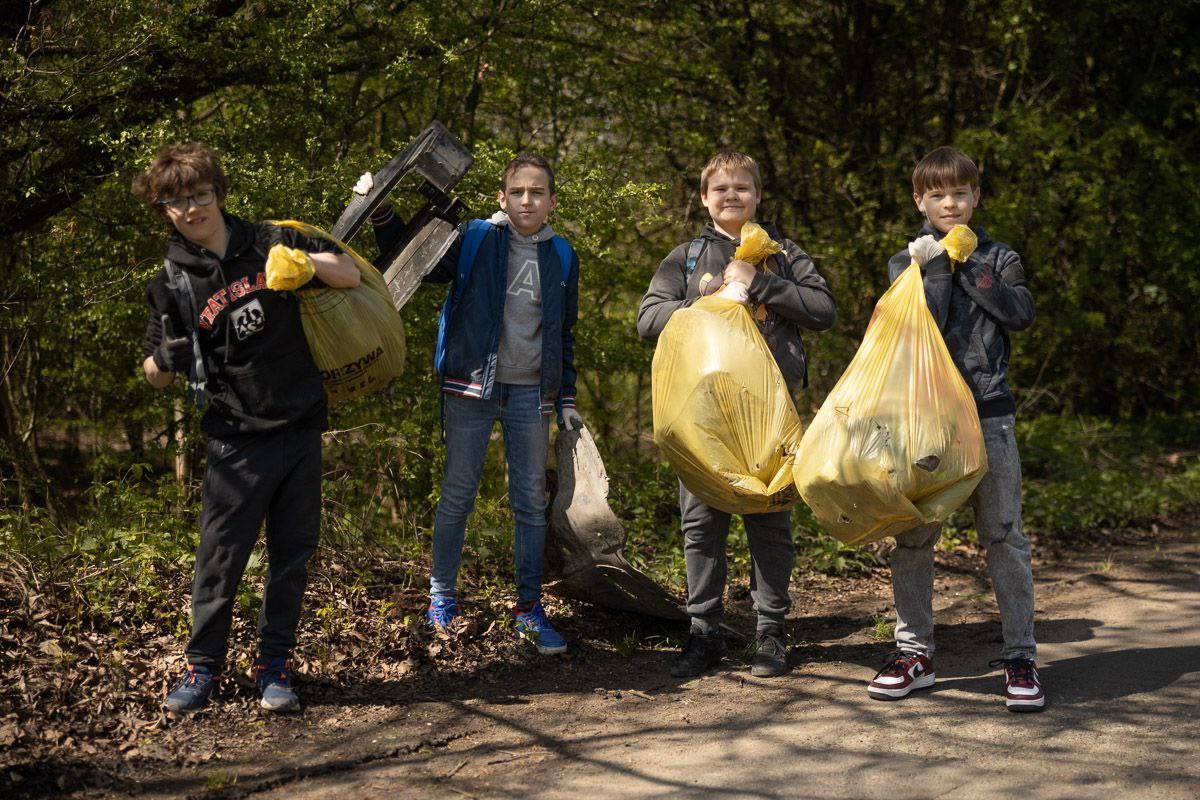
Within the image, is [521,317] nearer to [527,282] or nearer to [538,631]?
[527,282]

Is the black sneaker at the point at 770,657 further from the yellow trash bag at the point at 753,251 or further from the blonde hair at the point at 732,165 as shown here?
the blonde hair at the point at 732,165

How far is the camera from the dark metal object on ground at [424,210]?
→ 3785 mm

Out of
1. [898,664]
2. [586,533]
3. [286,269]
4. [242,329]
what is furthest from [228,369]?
[898,664]

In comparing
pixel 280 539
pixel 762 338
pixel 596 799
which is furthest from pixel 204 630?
pixel 762 338

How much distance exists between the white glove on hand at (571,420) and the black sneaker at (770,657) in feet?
3.32

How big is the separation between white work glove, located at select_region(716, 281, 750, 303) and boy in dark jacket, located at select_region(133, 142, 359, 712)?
123cm

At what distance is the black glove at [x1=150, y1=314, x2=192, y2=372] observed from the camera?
11.0 ft

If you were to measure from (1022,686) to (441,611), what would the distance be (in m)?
1.99

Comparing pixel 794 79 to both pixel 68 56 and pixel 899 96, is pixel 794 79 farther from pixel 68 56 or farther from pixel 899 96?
pixel 68 56

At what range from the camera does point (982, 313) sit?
367 centimetres

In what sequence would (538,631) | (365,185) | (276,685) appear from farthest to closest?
1. (538,631)
2. (365,185)
3. (276,685)

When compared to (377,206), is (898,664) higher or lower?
lower

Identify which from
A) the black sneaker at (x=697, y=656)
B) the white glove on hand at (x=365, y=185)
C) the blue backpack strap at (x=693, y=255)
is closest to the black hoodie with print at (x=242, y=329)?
the white glove on hand at (x=365, y=185)

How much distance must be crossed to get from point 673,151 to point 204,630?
5283 mm
